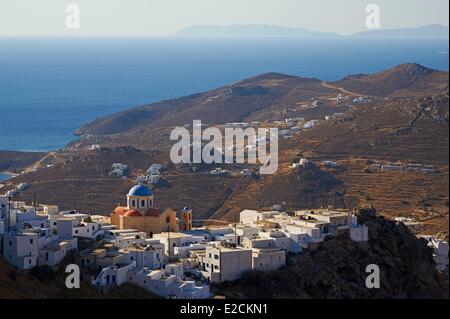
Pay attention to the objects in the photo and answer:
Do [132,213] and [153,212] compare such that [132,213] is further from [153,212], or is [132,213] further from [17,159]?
[17,159]

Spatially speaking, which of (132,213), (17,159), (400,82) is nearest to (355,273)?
(132,213)

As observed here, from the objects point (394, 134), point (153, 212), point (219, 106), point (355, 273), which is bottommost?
point (355, 273)

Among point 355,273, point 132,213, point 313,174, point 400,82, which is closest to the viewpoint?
point 355,273

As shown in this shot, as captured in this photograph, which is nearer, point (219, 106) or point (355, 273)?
point (355, 273)

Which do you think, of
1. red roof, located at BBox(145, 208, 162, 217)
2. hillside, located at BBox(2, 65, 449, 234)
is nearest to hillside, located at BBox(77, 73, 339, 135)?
hillside, located at BBox(2, 65, 449, 234)

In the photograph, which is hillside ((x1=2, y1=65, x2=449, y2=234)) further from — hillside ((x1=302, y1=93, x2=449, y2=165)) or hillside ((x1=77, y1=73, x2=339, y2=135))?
hillside ((x1=77, y1=73, x2=339, y2=135))
